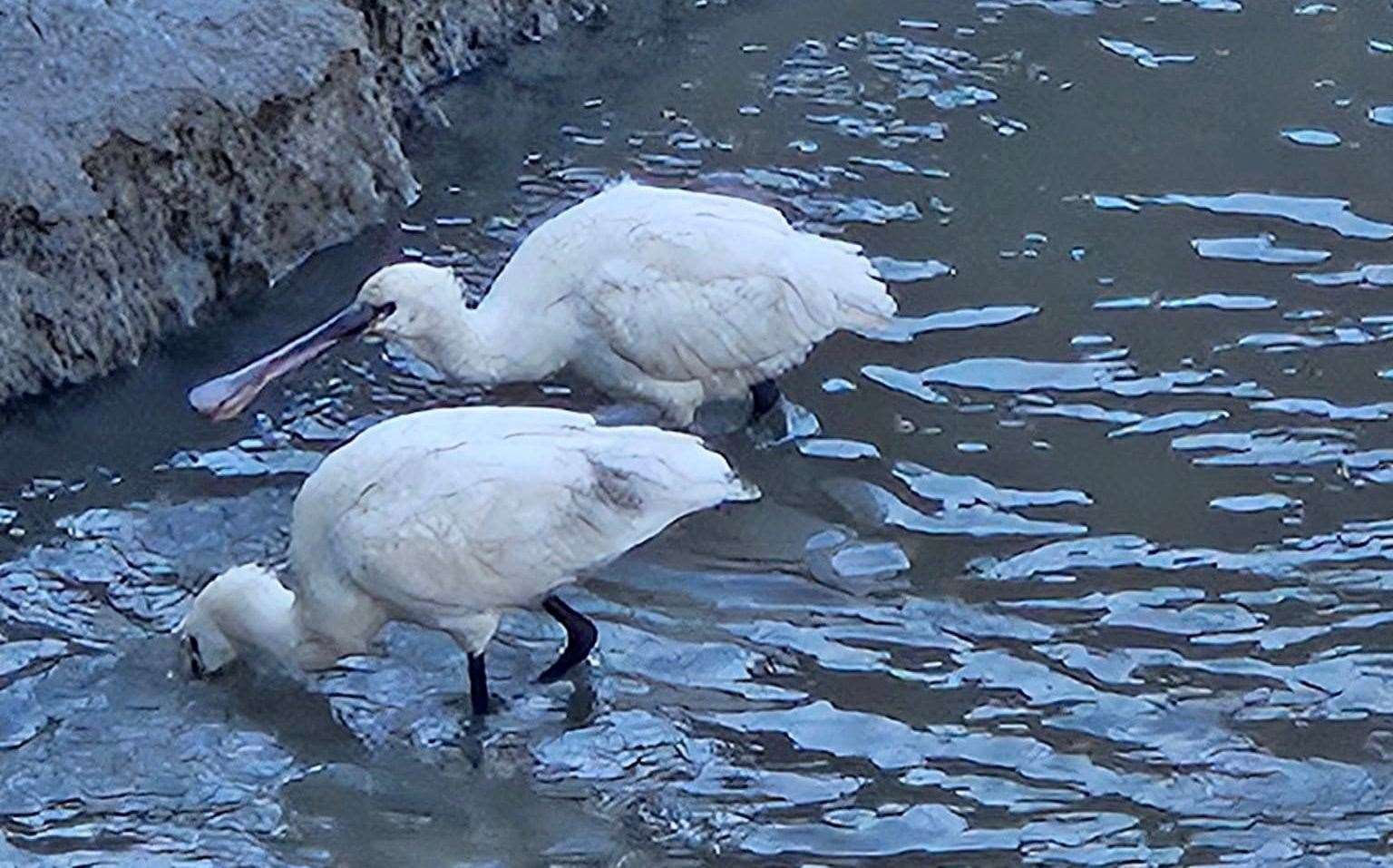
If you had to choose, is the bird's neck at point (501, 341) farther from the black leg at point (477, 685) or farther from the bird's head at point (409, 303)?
the black leg at point (477, 685)

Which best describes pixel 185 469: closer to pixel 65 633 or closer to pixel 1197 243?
pixel 65 633

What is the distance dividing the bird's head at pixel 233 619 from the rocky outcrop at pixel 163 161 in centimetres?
158

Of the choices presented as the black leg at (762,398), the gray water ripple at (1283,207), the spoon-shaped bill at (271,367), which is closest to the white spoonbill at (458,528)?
the spoon-shaped bill at (271,367)

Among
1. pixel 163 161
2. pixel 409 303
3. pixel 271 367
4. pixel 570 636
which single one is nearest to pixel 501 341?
pixel 409 303

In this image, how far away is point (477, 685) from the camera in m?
6.38

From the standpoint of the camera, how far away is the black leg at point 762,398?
7.70 meters

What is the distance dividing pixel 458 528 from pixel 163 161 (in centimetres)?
260

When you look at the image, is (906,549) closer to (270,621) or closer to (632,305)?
(632,305)

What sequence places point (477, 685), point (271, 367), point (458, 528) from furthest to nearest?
point (271, 367) < point (477, 685) < point (458, 528)

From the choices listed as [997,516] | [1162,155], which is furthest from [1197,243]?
[997,516]

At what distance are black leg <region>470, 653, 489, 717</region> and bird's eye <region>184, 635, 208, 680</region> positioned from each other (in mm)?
631

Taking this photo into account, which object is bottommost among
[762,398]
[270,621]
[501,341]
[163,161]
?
[762,398]

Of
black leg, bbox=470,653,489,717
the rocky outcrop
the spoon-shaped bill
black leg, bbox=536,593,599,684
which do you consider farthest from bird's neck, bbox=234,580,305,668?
the rocky outcrop

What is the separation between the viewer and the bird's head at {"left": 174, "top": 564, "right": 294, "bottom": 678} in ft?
21.1
